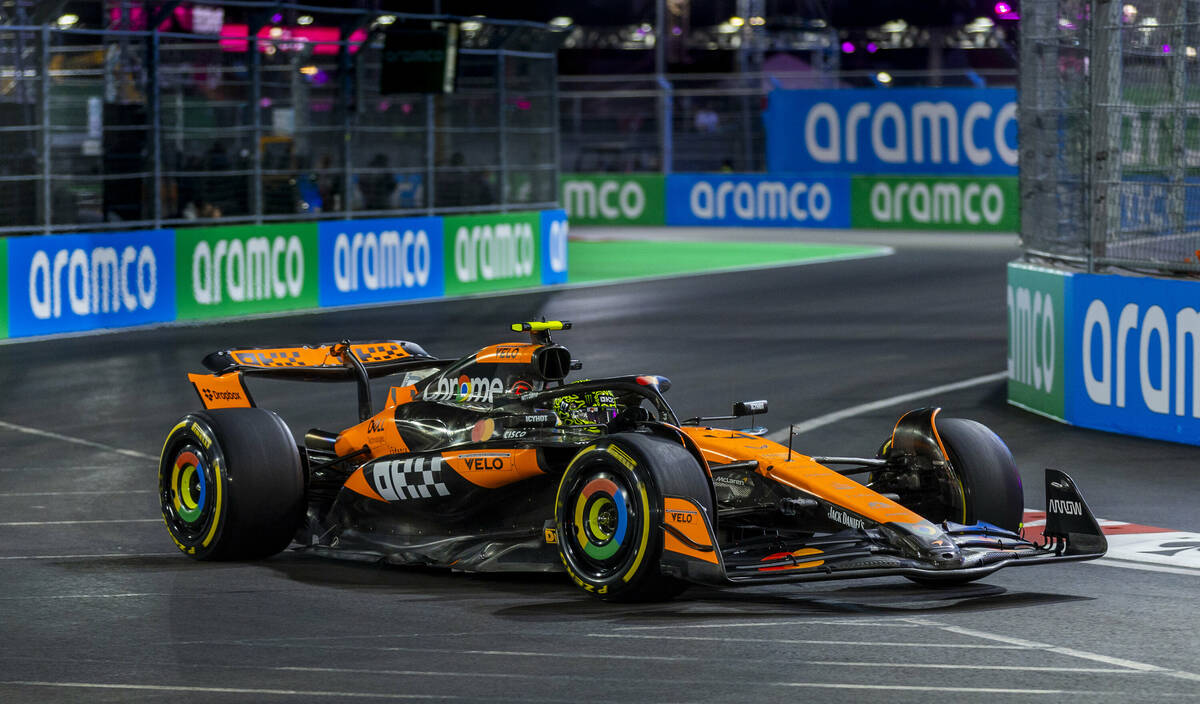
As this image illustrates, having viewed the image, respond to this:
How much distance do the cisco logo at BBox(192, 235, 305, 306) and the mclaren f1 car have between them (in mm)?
12587

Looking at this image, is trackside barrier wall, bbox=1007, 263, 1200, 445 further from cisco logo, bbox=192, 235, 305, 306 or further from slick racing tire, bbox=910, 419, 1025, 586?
cisco logo, bbox=192, 235, 305, 306

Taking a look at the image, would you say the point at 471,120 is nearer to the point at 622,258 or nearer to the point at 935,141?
the point at 622,258

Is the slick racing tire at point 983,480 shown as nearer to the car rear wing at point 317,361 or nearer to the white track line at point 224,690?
the white track line at point 224,690

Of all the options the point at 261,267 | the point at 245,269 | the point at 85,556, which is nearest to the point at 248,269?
the point at 245,269

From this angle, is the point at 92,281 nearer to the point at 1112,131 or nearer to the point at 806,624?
the point at 1112,131

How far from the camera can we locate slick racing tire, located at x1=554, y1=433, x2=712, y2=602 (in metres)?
7.34

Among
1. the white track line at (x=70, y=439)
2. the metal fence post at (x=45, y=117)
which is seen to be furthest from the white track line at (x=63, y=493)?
the metal fence post at (x=45, y=117)

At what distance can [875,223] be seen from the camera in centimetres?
3866

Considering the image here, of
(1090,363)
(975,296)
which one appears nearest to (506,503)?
(1090,363)

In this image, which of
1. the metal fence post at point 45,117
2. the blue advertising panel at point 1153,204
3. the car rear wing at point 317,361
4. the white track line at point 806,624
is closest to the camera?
the white track line at point 806,624

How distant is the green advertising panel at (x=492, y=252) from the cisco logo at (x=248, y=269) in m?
2.81

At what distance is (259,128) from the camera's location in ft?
76.3

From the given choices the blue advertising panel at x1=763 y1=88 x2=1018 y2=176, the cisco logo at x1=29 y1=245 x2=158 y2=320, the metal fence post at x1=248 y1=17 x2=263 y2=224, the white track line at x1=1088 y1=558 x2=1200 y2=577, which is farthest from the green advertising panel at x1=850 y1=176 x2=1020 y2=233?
the white track line at x1=1088 y1=558 x2=1200 y2=577

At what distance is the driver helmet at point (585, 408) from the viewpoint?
27.6 ft
